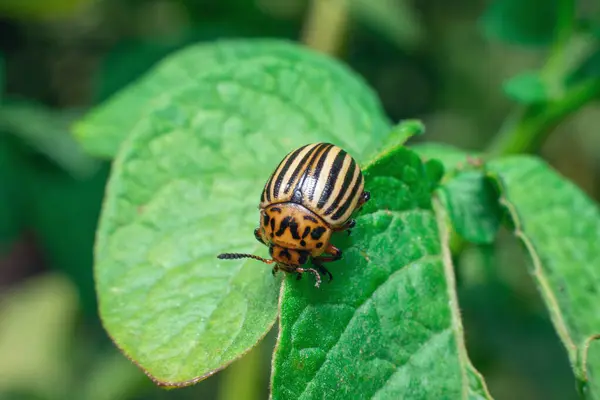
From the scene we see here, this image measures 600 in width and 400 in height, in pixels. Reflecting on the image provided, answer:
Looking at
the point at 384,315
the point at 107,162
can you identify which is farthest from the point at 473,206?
the point at 107,162

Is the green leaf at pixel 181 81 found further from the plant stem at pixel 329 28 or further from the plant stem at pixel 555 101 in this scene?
the plant stem at pixel 329 28

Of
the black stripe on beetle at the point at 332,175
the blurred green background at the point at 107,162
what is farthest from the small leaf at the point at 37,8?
the black stripe on beetle at the point at 332,175

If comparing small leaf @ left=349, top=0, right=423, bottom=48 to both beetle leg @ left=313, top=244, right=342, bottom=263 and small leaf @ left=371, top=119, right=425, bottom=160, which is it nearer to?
small leaf @ left=371, top=119, right=425, bottom=160

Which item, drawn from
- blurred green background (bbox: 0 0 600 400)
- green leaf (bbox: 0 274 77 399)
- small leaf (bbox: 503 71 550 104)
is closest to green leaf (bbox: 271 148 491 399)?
small leaf (bbox: 503 71 550 104)

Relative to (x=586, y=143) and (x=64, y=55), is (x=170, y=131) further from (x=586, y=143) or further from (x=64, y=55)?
(x=586, y=143)

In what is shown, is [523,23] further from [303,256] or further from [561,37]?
[303,256]
